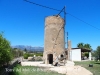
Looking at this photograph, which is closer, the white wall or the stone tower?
the stone tower

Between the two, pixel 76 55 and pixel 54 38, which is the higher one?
pixel 54 38

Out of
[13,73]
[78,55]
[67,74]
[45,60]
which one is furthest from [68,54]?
[13,73]

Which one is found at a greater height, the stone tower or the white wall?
the stone tower

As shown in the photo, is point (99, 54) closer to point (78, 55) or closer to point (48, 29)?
point (78, 55)

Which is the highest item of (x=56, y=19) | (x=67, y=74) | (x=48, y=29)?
(x=56, y=19)

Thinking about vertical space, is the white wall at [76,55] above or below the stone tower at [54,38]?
below

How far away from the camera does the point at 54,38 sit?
73.4 ft

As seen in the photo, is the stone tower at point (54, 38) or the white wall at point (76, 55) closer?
the stone tower at point (54, 38)

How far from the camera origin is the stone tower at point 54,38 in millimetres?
22328

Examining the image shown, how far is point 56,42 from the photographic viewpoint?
22.3 metres

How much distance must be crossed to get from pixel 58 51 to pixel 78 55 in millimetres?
16837

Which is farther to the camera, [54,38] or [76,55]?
[76,55]

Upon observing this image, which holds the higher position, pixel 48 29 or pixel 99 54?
pixel 48 29

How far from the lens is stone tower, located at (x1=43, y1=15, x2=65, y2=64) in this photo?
22.3 metres
